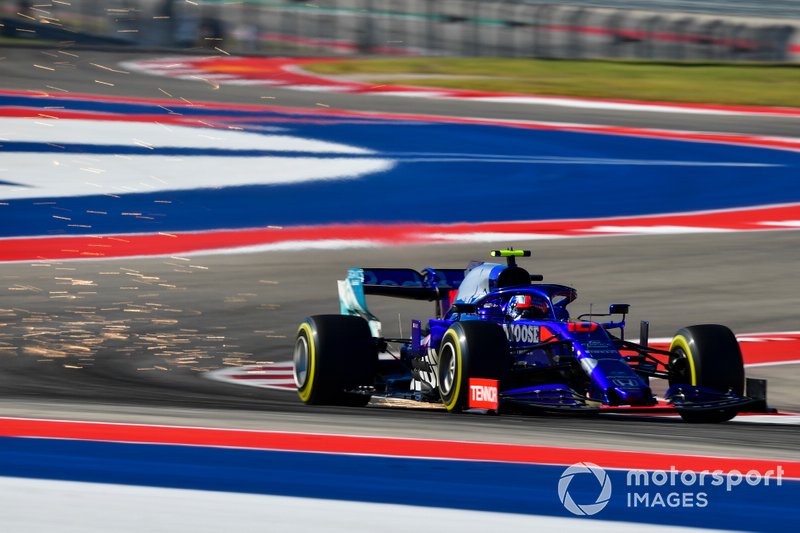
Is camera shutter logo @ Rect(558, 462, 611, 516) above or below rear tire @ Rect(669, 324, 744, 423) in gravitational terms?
below

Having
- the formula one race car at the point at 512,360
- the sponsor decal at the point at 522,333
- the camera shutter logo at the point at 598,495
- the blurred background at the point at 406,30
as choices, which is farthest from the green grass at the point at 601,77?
the camera shutter logo at the point at 598,495

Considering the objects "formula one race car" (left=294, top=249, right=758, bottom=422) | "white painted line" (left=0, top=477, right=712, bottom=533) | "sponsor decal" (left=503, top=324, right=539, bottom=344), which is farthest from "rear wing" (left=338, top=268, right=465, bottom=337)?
"white painted line" (left=0, top=477, right=712, bottom=533)

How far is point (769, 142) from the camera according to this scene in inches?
878

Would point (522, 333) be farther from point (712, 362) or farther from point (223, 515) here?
point (223, 515)

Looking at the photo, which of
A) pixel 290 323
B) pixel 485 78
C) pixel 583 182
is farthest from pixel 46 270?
pixel 485 78

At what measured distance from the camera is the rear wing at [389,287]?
9.43 metres

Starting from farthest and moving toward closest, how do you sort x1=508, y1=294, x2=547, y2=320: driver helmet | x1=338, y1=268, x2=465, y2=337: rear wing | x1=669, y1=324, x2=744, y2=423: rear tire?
x1=338, y1=268, x2=465, y2=337: rear wing, x1=508, y1=294, x2=547, y2=320: driver helmet, x1=669, y1=324, x2=744, y2=423: rear tire

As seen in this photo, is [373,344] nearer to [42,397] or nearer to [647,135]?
[42,397]

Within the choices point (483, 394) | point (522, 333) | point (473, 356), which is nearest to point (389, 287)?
point (522, 333)

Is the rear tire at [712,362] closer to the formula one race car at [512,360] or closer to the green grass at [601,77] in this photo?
the formula one race car at [512,360]

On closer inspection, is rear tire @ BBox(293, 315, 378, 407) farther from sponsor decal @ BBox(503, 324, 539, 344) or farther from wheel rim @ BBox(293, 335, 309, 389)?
sponsor decal @ BBox(503, 324, 539, 344)

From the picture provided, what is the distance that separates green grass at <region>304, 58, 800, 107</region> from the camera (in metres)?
27.1

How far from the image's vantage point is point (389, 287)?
942 cm

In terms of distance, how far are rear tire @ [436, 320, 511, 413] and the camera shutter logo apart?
1805mm
